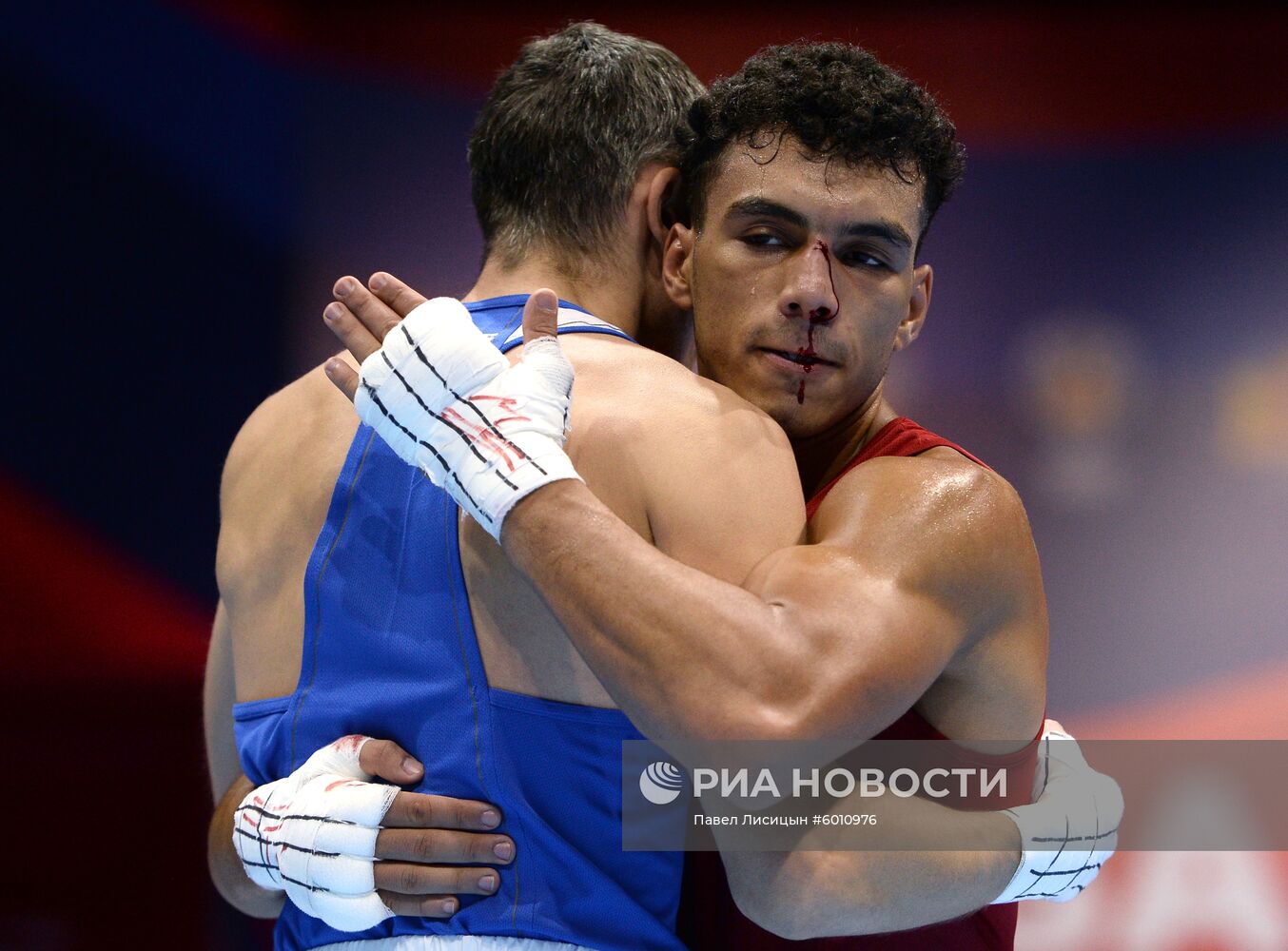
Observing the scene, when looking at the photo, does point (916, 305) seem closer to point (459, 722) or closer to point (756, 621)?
point (756, 621)

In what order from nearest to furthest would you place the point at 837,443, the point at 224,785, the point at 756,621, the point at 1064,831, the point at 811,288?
1. the point at 756,621
2. the point at 1064,831
3. the point at 811,288
4. the point at 837,443
5. the point at 224,785

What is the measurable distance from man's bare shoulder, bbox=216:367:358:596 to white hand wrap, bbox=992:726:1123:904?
96 cm

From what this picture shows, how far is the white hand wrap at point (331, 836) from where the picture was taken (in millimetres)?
1397

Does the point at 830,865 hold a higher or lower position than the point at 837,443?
lower

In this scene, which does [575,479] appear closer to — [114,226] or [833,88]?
[833,88]

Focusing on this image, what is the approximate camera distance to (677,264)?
1870 millimetres

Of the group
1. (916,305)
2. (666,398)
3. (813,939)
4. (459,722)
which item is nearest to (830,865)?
(813,939)

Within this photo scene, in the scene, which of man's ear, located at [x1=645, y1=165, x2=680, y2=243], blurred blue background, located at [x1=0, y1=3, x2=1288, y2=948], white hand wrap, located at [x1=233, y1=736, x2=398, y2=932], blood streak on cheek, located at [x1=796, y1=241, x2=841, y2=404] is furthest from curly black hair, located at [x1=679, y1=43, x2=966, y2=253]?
blurred blue background, located at [x1=0, y1=3, x2=1288, y2=948]

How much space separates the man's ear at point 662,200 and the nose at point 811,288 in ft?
0.81

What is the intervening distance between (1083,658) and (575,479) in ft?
8.40

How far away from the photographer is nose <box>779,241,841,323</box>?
1676 millimetres

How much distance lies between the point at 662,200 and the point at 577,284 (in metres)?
0.23

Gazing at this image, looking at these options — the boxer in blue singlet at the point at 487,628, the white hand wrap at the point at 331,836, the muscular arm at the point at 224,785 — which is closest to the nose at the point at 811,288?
the boxer in blue singlet at the point at 487,628

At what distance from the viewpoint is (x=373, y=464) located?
1.49 m
